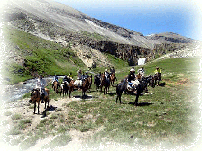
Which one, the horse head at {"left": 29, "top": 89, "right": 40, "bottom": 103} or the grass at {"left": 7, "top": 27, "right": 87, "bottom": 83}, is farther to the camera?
the grass at {"left": 7, "top": 27, "right": 87, "bottom": 83}

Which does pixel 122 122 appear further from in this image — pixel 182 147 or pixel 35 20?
pixel 35 20

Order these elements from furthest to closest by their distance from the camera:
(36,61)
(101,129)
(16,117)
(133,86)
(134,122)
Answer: (36,61) → (133,86) → (16,117) → (134,122) → (101,129)

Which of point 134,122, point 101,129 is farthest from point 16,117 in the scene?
point 134,122

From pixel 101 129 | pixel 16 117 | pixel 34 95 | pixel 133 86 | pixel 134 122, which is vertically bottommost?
pixel 16 117

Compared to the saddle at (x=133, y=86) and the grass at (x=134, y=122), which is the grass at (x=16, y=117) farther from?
the saddle at (x=133, y=86)

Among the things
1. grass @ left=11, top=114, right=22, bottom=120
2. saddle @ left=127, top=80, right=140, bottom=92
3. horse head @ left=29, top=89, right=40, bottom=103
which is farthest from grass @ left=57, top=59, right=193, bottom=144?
grass @ left=11, top=114, right=22, bottom=120

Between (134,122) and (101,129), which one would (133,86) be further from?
(101,129)

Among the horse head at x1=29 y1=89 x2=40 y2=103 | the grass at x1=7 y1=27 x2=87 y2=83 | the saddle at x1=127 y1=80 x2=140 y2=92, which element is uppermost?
the grass at x1=7 y1=27 x2=87 y2=83

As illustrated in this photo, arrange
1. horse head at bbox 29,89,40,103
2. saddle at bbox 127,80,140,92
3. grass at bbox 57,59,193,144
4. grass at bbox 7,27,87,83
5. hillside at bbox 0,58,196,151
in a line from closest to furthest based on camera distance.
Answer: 1. hillside at bbox 0,58,196,151
2. grass at bbox 57,59,193,144
3. horse head at bbox 29,89,40,103
4. saddle at bbox 127,80,140,92
5. grass at bbox 7,27,87,83

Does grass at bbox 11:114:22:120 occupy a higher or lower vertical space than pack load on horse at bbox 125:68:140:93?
lower

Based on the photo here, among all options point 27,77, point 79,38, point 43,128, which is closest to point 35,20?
point 79,38

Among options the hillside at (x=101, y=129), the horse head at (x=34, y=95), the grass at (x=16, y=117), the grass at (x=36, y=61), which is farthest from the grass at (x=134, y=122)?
the grass at (x=36, y=61)

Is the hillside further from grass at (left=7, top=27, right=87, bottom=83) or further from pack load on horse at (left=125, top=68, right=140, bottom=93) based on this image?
grass at (left=7, top=27, right=87, bottom=83)

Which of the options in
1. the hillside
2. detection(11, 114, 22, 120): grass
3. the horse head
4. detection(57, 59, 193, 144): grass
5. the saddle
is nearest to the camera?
the hillside
